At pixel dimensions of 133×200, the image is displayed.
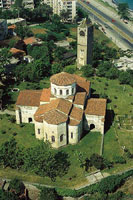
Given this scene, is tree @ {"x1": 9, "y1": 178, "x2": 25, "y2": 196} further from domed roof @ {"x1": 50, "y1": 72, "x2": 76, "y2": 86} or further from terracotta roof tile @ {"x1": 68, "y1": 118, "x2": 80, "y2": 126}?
domed roof @ {"x1": 50, "y1": 72, "x2": 76, "y2": 86}

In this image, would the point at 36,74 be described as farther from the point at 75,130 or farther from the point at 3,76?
the point at 75,130

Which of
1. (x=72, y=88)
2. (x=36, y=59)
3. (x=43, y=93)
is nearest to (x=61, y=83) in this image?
(x=72, y=88)

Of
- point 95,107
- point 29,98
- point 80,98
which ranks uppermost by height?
point 80,98

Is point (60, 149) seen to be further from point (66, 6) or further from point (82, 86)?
point (66, 6)

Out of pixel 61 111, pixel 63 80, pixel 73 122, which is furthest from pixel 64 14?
pixel 73 122

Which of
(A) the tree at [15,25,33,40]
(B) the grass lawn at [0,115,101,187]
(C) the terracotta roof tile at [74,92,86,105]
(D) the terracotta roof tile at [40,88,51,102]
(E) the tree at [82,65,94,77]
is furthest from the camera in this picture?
(A) the tree at [15,25,33,40]

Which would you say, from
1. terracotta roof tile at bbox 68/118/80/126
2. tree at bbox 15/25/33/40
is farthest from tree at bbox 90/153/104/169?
tree at bbox 15/25/33/40
